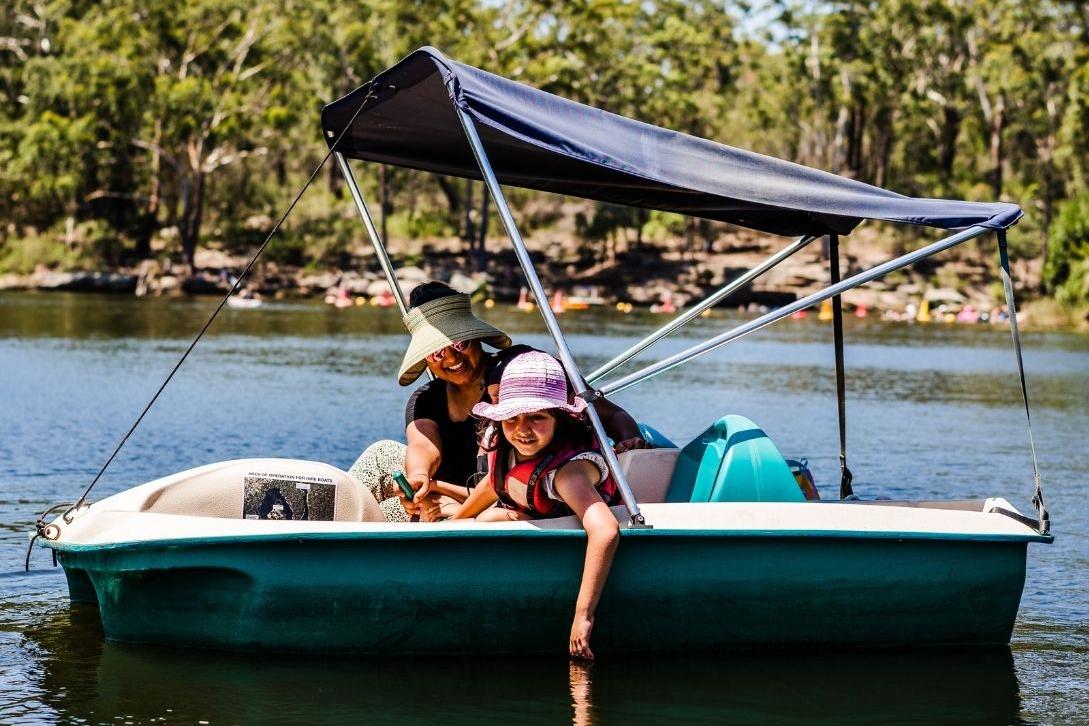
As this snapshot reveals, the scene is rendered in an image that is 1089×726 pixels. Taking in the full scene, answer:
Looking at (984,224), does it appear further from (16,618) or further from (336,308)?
(336,308)

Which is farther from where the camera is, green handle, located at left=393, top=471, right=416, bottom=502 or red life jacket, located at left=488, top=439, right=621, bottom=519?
green handle, located at left=393, top=471, right=416, bottom=502

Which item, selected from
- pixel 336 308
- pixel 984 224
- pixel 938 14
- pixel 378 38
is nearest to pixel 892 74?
pixel 938 14

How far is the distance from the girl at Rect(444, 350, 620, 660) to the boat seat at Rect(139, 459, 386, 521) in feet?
2.06

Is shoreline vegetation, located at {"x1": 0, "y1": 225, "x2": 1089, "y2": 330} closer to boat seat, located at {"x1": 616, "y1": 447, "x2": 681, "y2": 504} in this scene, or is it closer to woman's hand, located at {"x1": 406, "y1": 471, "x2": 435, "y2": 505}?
boat seat, located at {"x1": 616, "y1": 447, "x2": 681, "y2": 504}

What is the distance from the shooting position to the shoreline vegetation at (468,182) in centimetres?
5778

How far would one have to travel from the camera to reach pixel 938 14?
196ft

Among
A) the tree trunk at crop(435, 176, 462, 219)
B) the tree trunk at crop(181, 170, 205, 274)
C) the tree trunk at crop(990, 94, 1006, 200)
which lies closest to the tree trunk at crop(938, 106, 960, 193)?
the tree trunk at crop(990, 94, 1006, 200)

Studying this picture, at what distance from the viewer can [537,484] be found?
6746 mm

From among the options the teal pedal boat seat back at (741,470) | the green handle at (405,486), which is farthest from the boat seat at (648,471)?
the green handle at (405,486)

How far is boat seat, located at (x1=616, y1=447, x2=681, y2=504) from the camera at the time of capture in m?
7.61

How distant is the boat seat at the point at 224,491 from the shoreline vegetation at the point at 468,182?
49899mm

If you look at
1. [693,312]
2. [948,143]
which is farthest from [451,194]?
[693,312]

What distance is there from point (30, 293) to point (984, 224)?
171 feet

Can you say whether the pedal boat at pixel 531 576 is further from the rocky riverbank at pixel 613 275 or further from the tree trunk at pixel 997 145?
the tree trunk at pixel 997 145
